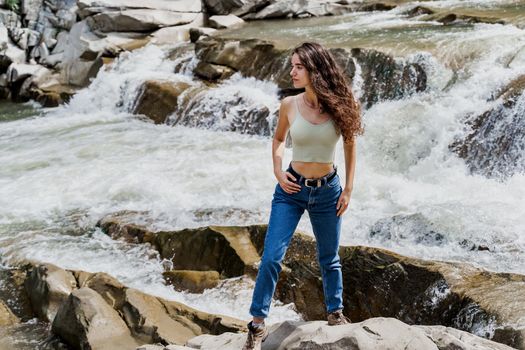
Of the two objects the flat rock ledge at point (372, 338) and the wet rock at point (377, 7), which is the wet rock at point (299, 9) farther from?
the flat rock ledge at point (372, 338)

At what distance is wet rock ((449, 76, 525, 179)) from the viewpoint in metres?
9.41

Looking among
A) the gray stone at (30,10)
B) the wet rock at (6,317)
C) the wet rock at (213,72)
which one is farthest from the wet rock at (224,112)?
the gray stone at (30,10)

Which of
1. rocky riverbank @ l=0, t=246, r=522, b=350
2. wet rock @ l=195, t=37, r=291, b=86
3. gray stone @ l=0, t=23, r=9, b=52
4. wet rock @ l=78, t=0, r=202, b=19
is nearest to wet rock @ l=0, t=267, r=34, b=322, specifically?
rocky riverbank @ l=0, t=246, r=522, b=350

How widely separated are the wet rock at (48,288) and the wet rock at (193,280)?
97 centimetres

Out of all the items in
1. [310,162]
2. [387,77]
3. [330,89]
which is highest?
[330,89]

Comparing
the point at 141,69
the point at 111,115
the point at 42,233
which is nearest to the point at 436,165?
the point at 42,233

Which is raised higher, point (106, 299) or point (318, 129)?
point (318, 129)

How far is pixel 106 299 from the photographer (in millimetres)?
5766

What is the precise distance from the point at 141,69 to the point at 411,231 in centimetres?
1077

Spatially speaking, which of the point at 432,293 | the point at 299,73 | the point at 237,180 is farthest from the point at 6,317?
the point at 237,180

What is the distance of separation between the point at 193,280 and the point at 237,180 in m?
3.18

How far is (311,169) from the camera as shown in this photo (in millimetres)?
3773

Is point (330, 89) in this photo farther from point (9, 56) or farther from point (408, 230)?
point (9, 56)

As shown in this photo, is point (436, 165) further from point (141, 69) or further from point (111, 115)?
point (141, 69)
